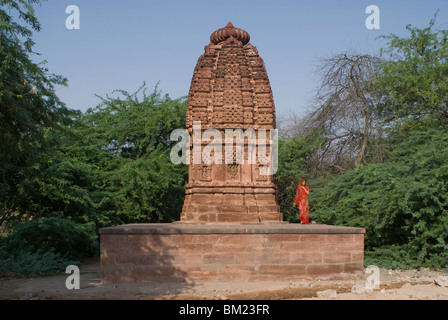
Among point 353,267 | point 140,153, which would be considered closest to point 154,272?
point 353,267

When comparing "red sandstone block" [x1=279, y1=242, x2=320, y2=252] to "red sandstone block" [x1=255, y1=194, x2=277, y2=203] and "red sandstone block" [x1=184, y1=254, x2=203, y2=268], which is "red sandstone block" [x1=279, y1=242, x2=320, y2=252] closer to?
"red sandstone block" [x1=184, y1=254, x2=203, y2=268]

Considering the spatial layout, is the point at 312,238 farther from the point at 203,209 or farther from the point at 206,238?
the point at 203,209

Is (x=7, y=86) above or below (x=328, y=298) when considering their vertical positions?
above

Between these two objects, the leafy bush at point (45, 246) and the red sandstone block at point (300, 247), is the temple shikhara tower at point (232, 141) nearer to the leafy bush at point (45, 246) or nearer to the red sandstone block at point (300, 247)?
the red sandstone block at point (300, 247)

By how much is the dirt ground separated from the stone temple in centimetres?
32

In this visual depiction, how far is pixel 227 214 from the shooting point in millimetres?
10422

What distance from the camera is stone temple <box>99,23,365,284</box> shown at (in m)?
8.70

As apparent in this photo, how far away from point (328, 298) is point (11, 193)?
366 inches

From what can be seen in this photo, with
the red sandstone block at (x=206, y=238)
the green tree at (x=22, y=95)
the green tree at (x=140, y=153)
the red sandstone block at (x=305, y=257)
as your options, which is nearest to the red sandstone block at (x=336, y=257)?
the red sandstone block at (x=305, y=257)

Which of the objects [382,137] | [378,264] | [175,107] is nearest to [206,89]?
[378,264]

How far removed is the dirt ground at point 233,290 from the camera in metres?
7.38

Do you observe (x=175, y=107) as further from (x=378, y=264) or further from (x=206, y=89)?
(x=378, y=264)

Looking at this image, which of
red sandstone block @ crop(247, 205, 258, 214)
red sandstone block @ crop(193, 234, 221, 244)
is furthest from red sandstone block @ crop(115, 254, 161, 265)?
red sandstone block @ crop(247, 205, 258, 214)

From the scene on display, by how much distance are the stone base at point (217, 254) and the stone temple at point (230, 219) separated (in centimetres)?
2
